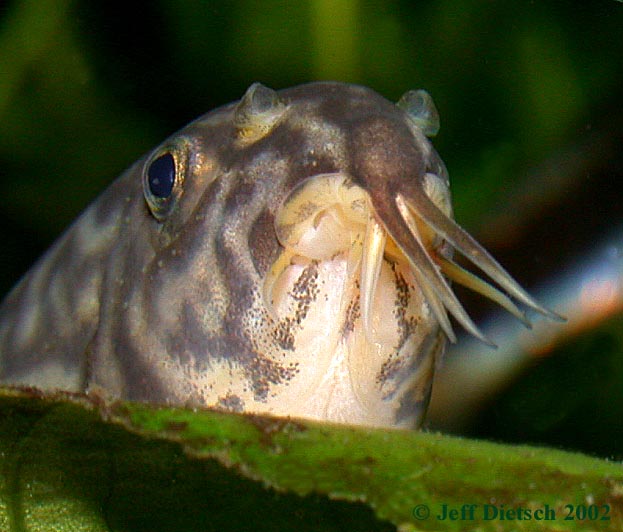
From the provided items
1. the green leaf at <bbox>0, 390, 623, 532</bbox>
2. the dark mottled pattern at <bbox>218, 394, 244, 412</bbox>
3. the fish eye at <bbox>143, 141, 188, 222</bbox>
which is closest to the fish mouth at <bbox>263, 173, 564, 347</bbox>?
the dark mottled pattern at <bbox>218, 394, 244, 412</bbox>

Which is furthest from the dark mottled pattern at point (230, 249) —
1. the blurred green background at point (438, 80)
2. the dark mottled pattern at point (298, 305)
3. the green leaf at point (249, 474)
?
the blurred green background at point (438, 80)

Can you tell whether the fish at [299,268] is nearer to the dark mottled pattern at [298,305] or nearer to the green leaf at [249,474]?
the dark mottled pattern at [298,305]

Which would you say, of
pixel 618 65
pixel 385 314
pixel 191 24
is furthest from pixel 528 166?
pixel 385 314

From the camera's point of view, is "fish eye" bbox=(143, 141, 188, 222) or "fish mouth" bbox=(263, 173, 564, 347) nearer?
"fish mouth" bbox=(263, 173, 564, 347)

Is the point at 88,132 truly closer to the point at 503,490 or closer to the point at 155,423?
the point at 155,423

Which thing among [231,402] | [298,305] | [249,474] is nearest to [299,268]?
[298,305]

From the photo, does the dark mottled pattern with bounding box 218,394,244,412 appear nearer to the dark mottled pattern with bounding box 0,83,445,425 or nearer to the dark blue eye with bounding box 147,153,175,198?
the dark mottled pattern with bounding box 0,83,445,425

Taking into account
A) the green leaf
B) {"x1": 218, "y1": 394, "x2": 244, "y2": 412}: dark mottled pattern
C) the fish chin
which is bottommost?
{"x1": 218, "y1": 394, "x2": 244, "y2": 412}: dark mottled pattern
